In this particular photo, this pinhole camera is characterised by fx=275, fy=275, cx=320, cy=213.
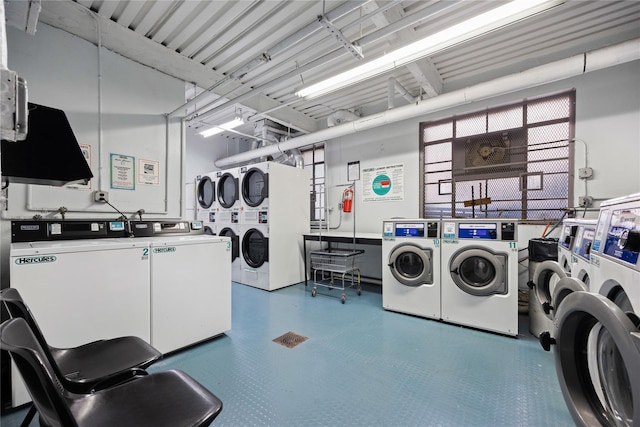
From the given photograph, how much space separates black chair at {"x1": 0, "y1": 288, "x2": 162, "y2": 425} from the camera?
3.66ft

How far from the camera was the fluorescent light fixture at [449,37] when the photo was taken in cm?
189

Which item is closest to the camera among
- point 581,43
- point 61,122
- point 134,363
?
point 134,363

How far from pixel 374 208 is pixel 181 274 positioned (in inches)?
136

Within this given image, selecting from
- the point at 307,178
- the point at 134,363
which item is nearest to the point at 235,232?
the point at 307,178

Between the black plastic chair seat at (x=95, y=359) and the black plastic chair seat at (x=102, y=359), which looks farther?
the black plastic chair seat at (x=102, y=359)

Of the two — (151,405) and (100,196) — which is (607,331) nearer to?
(151,405)

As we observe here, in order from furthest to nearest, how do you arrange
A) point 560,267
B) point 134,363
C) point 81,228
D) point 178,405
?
point 81,228, point 560,267, point 134,363, point 178,405

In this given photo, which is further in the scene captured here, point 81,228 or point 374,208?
point 374,208

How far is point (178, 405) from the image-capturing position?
1.01 m

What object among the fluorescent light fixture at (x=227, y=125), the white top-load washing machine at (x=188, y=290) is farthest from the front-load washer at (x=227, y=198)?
the white top-load washing machine at (x=188, y=290)

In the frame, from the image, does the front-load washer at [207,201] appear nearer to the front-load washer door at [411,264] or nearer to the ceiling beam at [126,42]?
the ceiling beam at [126,42]

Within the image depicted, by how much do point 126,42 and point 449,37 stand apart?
124 inches

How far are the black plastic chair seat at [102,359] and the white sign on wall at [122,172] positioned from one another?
75.5 inches

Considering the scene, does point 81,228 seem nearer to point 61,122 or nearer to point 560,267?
point 61,122
